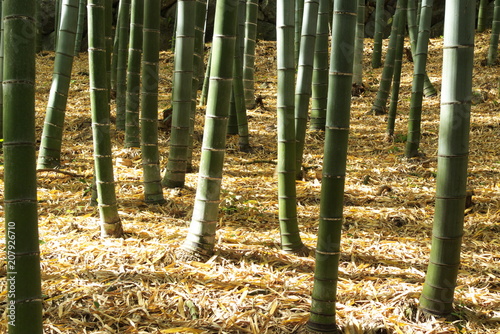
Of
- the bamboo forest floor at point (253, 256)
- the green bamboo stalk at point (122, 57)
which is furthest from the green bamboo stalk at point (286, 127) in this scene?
the green bamboo stalk at point (122, 57)

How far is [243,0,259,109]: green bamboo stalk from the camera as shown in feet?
18.8

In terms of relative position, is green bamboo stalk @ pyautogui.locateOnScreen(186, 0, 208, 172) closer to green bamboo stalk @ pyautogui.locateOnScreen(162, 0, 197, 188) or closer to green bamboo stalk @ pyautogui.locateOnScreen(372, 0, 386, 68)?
green bamboo stalk @ pyautogui.locateOnScreen(162, 0, 197, 188)

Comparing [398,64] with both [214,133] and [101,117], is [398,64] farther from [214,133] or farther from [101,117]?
[101,117]

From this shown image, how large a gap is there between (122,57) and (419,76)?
2.82m

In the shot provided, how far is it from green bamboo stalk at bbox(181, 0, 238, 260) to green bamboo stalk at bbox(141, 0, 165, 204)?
2.80ft


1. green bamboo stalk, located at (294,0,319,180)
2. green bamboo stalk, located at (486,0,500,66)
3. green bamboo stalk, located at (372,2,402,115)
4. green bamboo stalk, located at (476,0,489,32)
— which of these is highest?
green bamboo stalk, located at (476,0,489,32)

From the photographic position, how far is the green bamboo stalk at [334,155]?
66.6 inches

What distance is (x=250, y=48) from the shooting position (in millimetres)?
6383

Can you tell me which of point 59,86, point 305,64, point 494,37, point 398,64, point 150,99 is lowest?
point 150,99

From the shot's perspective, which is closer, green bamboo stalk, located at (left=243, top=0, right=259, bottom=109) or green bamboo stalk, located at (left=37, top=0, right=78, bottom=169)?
green bamboo stalk, located at (left=37, top=0, right=78, bottom=169)

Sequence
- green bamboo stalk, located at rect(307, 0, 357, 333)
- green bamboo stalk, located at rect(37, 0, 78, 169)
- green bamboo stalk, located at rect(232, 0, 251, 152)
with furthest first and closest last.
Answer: green bamboo stalk, located at rect(232, 0, 251, 152) → green bamboo stalk, located at rect(37, 0, 78, 169) → green bamboo stalk, located at rect(307, 0, 357, 333)

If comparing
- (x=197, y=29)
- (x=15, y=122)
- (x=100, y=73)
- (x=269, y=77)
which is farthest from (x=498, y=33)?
(x=15, y=122)

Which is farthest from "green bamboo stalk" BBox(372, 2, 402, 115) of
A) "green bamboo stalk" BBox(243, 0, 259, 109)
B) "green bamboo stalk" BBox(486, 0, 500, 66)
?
"green bamboo stalk" BBox(486, 0, 500, 66)

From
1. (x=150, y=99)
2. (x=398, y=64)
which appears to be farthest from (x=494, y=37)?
(x=150, y=99)
